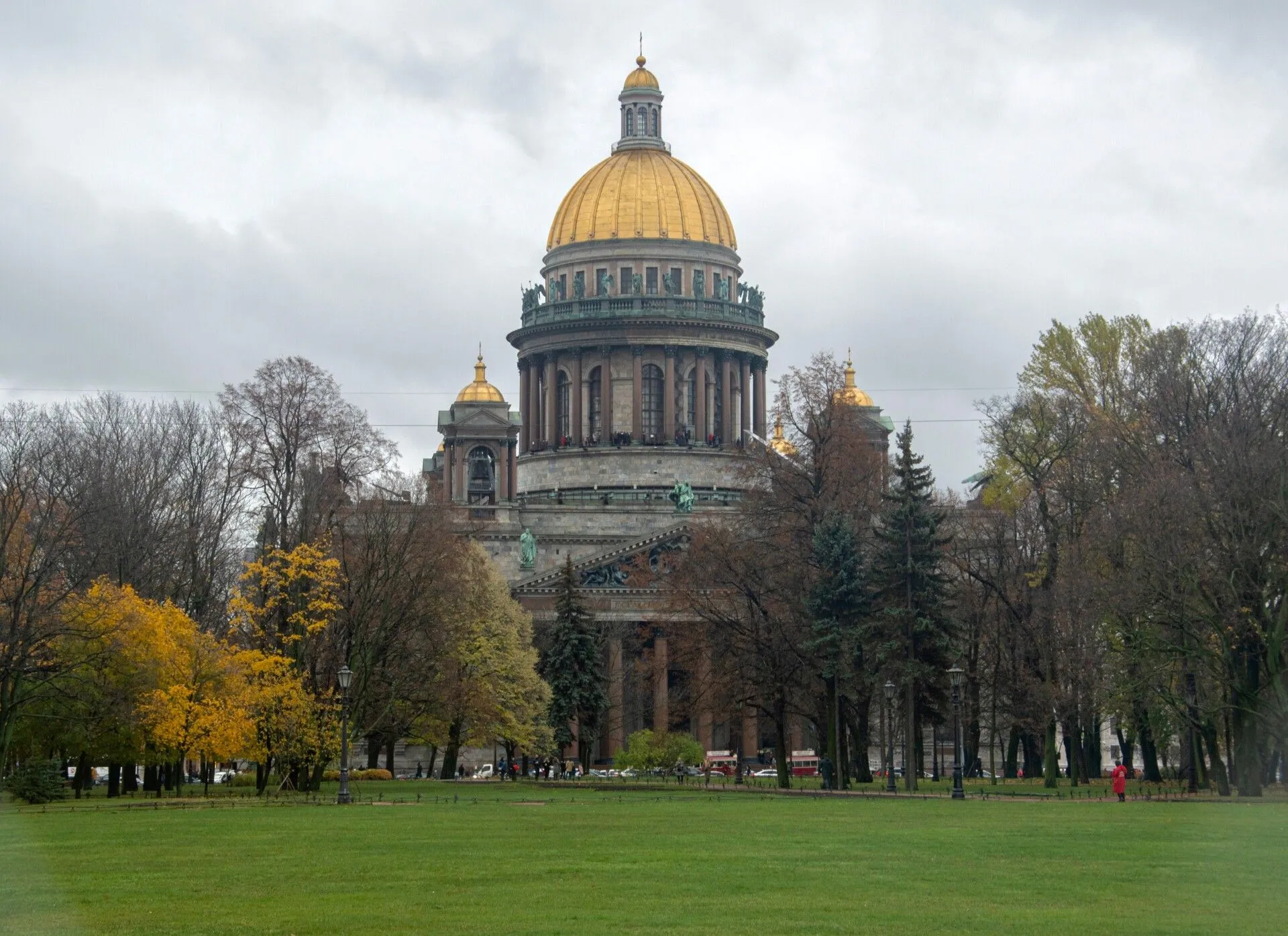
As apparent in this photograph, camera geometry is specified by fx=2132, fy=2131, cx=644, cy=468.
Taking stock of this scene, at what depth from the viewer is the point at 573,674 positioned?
90.8 meters

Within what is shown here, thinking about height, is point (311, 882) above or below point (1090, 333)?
below

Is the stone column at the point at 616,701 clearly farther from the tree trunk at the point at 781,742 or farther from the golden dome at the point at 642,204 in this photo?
the tree trunk at the point at 781,742

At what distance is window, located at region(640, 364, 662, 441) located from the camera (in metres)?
132

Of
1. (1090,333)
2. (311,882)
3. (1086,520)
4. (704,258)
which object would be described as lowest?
(311,882)

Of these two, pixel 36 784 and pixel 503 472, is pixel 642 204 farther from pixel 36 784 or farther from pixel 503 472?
pixel 36 784

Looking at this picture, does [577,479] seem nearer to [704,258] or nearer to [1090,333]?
[704,258]

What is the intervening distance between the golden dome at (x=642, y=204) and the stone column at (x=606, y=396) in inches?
285

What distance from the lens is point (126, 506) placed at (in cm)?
7369

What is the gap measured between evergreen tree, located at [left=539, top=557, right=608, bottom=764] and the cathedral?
28.1m

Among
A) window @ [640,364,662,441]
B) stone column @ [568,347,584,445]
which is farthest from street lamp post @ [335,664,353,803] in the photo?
window @ [640,364,662,441]

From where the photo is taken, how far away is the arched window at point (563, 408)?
133750mm

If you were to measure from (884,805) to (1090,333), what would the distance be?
28.3 metres

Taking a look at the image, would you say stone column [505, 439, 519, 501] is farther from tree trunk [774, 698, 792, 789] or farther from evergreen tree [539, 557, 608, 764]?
tree trunk [774, 698, 792, 789]

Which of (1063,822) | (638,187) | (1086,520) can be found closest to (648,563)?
(638,187)
